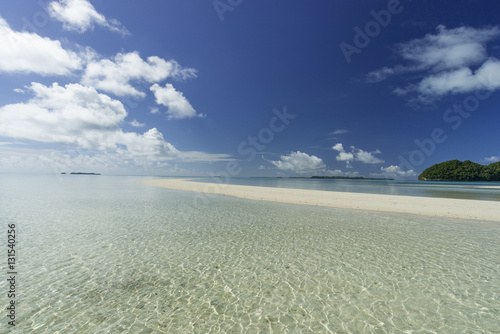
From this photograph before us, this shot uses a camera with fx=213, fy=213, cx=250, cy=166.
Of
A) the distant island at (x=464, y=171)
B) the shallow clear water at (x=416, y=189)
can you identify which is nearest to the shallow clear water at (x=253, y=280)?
the shallow clear water at (x=416, y=189)

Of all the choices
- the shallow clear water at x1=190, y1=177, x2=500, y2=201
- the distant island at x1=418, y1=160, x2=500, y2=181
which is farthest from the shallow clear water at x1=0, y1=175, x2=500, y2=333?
the distant island at x1=418, y1=160, x2=500, y2=181

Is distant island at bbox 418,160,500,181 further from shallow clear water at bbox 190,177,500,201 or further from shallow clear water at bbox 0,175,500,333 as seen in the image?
shallow clear water at bbox 0,175,500,333

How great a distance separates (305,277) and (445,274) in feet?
18.4

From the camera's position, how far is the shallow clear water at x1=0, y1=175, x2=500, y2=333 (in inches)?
223

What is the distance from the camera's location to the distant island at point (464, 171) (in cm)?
15218

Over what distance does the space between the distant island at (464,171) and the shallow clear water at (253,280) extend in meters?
206

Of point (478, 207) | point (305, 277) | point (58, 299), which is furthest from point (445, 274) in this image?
point (478, 207)

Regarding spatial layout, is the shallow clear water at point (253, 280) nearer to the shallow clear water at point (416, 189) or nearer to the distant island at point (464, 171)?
the shallow clear water at point (416, 189)

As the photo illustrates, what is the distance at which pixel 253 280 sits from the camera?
7.91 meters

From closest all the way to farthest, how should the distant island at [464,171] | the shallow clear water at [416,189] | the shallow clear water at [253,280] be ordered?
the shallow clear water at [253,280]
the shallow clear water at [416,189]
the distant island at [464,171]

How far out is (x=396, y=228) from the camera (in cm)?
1575

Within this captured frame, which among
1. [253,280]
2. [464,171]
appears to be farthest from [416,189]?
[464,171]

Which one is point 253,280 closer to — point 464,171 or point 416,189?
Result: point 416,189

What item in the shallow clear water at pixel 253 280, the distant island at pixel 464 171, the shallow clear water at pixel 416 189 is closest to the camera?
the shallow clear water at pixel 253 280
